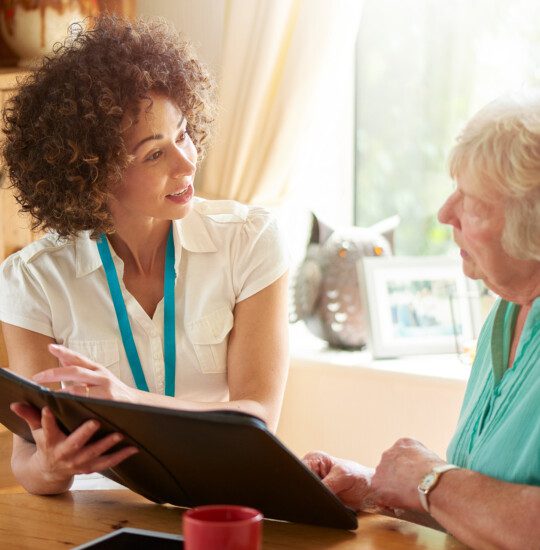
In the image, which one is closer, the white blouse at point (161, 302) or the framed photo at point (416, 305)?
the white blouse at point (161, 302)

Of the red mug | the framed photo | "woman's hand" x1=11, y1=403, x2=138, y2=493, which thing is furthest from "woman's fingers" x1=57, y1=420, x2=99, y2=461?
the framed photo

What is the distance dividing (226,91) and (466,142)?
198cm

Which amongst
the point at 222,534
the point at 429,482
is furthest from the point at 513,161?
the point at 222,534

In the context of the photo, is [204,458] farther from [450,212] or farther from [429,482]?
[450,212]

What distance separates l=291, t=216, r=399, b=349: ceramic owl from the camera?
3234 millimetres

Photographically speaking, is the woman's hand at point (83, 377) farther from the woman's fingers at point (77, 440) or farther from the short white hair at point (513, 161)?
the short white hair at point (513, 161)

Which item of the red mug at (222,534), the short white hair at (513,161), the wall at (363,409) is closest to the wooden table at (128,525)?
the red mug at (222,534)

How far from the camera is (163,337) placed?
2.16 metres

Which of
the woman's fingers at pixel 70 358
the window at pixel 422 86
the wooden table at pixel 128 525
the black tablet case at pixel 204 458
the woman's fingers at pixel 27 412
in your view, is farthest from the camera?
the window at pixel 422 86

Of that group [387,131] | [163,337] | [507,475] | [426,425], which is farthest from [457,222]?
[387,131]

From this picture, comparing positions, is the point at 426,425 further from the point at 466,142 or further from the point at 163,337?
the point at 466,142

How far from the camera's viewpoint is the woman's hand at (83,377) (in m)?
1.62

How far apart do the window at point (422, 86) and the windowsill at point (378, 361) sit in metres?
0.54

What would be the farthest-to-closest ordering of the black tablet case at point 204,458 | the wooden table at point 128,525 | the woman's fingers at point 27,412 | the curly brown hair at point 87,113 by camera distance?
1. the curly brown hair at point 87,113
2. the woman's fingers at point 27,412
3. the wooden table at point 128,525
4. the black tablet case at point 204,458
